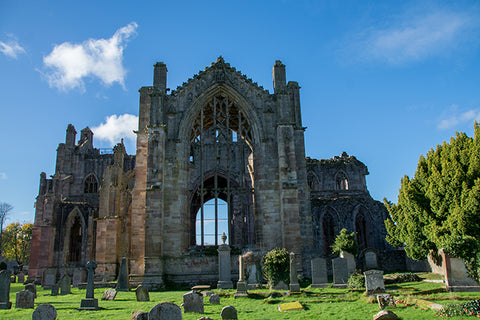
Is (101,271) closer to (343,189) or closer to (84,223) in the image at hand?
(84,223)

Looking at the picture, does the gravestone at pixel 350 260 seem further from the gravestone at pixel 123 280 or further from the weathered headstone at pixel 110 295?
the weathered headstone at pixel 110 295

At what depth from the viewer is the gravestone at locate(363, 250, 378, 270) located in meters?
24.9

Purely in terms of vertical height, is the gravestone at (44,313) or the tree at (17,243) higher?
the tree at (17,243)

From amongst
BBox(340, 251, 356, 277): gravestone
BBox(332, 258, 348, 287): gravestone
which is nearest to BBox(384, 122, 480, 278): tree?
BBox(340, 251, 356, 277): gravestone

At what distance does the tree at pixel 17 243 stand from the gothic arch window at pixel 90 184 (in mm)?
26772

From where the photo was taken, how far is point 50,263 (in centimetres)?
3123

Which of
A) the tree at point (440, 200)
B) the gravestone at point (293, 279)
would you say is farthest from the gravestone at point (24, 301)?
the tree at point (440, 200)

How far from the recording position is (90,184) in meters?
42.7

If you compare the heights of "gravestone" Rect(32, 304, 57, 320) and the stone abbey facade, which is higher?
the stone abbey facade

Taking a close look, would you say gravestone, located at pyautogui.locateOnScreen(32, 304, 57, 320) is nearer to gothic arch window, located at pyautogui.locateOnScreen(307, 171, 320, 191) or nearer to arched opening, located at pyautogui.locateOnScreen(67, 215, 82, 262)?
arched opening, located at pyautogui.locateOnScreen(67, 215, 82, 262)

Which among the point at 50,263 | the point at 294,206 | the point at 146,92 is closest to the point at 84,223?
the point at 50,263

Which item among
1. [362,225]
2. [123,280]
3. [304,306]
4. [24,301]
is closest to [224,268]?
[123,280]

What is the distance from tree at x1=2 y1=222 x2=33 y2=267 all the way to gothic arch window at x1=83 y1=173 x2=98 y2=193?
2677cm

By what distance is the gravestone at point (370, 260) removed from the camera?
81.8 feet
